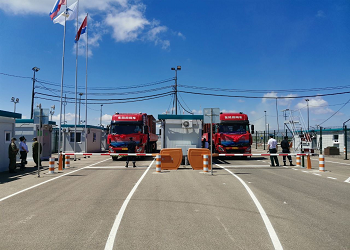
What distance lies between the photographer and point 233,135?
63.2 feet

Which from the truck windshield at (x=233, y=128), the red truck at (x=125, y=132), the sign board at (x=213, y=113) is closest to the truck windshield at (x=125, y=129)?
the red truck at (x=125, y=132)

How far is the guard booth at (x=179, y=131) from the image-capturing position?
16828 mm

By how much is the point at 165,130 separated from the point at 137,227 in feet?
39.5

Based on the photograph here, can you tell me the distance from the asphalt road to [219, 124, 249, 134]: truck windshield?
10.2 meters

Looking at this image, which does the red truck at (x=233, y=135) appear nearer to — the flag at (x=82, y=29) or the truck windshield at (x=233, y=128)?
the truck windshield at (x=233, y=128)

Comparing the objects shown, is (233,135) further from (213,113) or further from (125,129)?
(125,129)

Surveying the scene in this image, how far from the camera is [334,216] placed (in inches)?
224

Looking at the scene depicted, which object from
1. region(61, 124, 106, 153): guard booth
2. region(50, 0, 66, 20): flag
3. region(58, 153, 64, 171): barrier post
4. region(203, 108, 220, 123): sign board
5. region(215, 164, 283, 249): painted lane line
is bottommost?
region(215, 164, 283, 249): painted lane line

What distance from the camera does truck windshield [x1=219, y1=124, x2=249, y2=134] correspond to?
19.6m

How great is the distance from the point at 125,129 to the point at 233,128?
26.2 feet

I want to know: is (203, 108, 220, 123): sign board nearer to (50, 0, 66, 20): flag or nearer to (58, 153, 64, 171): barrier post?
(58, 153, 64, 171): barrier post

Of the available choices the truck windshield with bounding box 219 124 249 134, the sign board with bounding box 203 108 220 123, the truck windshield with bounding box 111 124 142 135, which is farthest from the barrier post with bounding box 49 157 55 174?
the truck windshield with bounding box 219 124 249 134

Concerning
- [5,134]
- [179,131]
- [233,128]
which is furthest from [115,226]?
[233,128]

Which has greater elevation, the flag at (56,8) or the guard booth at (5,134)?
the flag at (56,8)
